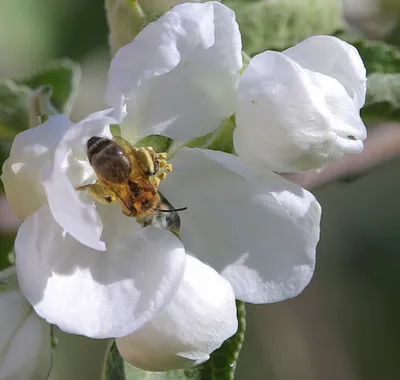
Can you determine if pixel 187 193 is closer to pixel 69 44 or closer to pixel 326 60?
pixel 326 60

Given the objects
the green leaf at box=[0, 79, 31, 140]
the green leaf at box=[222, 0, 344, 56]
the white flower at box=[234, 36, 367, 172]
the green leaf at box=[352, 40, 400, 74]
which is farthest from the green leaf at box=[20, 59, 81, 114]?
the white flower at box=[234, 36, 367, 172]

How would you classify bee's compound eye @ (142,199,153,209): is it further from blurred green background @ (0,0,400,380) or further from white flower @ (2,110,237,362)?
blurred green background @ (0,0,400,380)

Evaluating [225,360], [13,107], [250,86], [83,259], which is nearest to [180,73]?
[250,86]

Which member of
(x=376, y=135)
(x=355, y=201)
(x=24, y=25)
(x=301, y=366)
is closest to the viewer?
(x=376, y=135)

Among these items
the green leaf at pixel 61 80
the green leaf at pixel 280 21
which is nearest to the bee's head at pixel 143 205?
the green leaf at pixel 280 21

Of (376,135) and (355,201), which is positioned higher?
(376,135)

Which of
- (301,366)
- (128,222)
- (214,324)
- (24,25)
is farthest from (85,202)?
(301,366)

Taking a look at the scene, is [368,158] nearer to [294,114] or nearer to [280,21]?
[280,21]

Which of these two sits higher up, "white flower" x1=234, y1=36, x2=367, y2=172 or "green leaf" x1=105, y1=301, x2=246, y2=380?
"white flower" x1=234, y1=36, x2=367, y2=172
